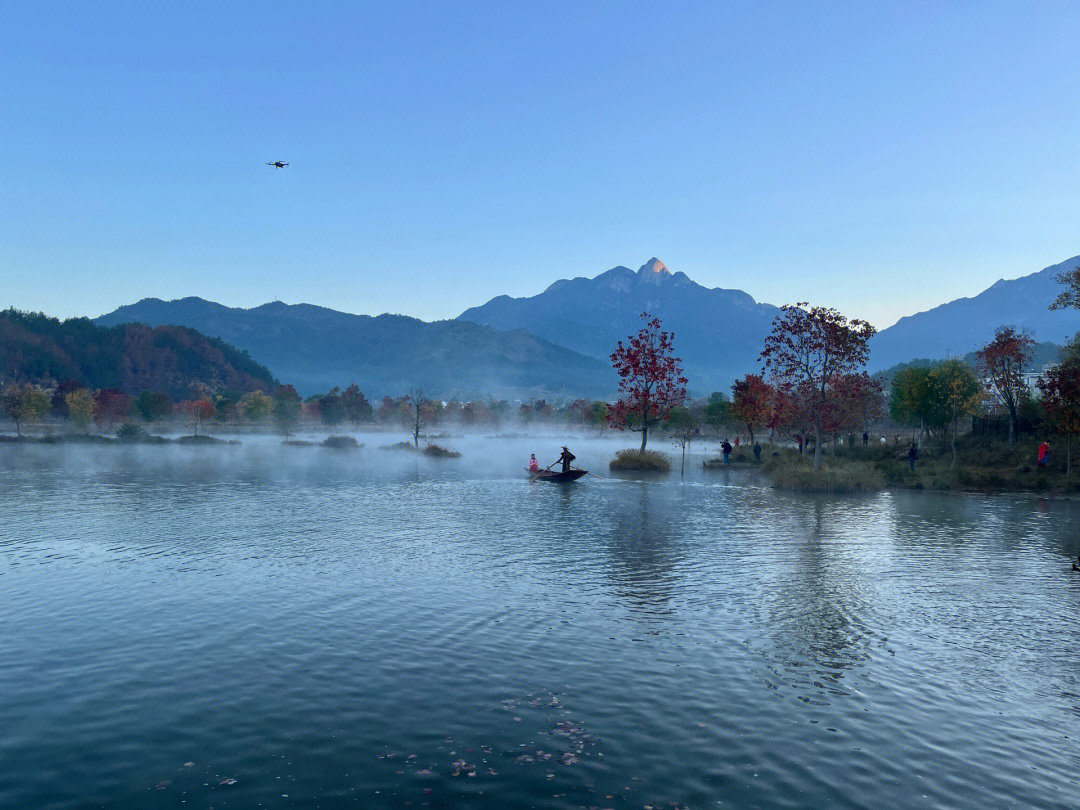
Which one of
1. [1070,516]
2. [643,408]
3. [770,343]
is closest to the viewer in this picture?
[1070,516]

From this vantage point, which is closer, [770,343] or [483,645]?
[483,645]

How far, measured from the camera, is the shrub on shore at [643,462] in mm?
69375

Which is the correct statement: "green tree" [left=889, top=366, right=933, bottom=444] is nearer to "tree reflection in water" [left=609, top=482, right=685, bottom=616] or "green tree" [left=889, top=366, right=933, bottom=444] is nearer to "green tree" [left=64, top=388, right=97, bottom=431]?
"tree reflection in water" [left=609, top=482, right=685, bottom=616]

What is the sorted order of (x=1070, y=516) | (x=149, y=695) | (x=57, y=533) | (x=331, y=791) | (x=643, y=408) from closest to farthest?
(x=331, y=791), (x=149, y=695), (x=57, y=533), (x=1070, y=516), (x=643, y=408)

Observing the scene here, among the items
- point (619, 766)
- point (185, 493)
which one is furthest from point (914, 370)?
point (619, 766)

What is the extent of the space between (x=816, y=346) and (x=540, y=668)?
5138 centimetres

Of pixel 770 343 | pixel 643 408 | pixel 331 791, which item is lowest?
pixel 331 791

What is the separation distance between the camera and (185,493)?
5053 centimetres

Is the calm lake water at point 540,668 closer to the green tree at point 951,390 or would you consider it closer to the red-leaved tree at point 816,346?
the red-leaved tree at point 816,346

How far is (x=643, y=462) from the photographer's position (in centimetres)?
6962

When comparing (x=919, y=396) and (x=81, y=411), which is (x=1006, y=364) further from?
(x=81, y=411)

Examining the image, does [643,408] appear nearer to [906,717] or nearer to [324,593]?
[324,593]

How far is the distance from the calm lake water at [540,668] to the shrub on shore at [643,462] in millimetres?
35619

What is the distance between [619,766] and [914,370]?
8329 cm
